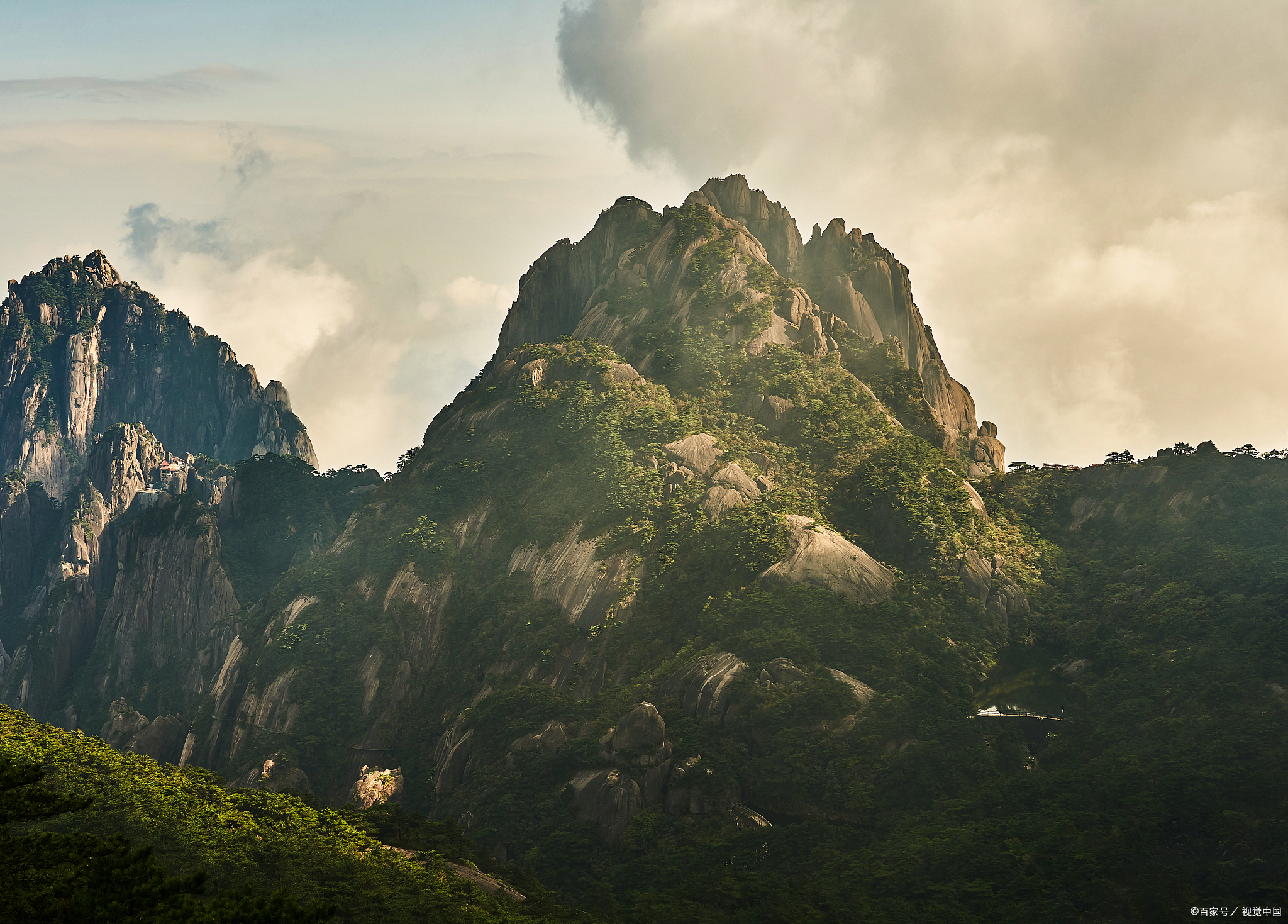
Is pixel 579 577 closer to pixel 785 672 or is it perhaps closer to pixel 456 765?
pixel 456 765

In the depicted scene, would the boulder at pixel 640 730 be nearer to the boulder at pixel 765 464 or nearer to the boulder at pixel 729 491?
the boulder at pixel 729 491

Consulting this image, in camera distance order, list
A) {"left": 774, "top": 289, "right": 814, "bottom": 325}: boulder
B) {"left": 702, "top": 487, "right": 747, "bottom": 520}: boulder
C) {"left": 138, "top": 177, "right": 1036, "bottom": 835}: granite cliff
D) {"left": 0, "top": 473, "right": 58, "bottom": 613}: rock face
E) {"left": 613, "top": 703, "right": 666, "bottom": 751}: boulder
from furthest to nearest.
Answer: {"left": 0, "top": 473, "right": 58, "bottom": 613}: rock face → {"left": 774, "top": 289, "right": 814, "bottom": 325}: boulder → {"left": 702, "top": 487, "right": 747, "bottom": 520}: boulder → {"left": 138, "top": 177, "right": 1036, "bottom": 835}: granite cliff → {"left": 613, "top": 703, "right": 666, "bottom": 751}: boulder

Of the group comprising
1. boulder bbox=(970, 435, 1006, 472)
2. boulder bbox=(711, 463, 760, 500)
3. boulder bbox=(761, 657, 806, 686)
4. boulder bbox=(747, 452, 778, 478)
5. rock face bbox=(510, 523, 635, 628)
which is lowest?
boulder bbox=(761, 657, 806, 686)

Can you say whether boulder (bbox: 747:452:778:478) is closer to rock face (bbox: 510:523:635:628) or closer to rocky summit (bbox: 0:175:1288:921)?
rocky summit (bbox: 0:175:1288:921)

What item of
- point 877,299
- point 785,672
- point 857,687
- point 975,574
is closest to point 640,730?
point 785,672

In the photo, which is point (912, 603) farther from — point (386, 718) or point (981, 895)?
point (386, 718)

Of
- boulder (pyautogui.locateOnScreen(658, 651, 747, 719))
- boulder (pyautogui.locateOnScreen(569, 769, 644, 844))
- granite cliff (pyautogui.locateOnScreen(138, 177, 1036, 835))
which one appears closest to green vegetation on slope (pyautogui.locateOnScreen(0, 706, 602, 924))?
boulder (pyautogui.locateOnScreen(569, 769, 644, 844))
